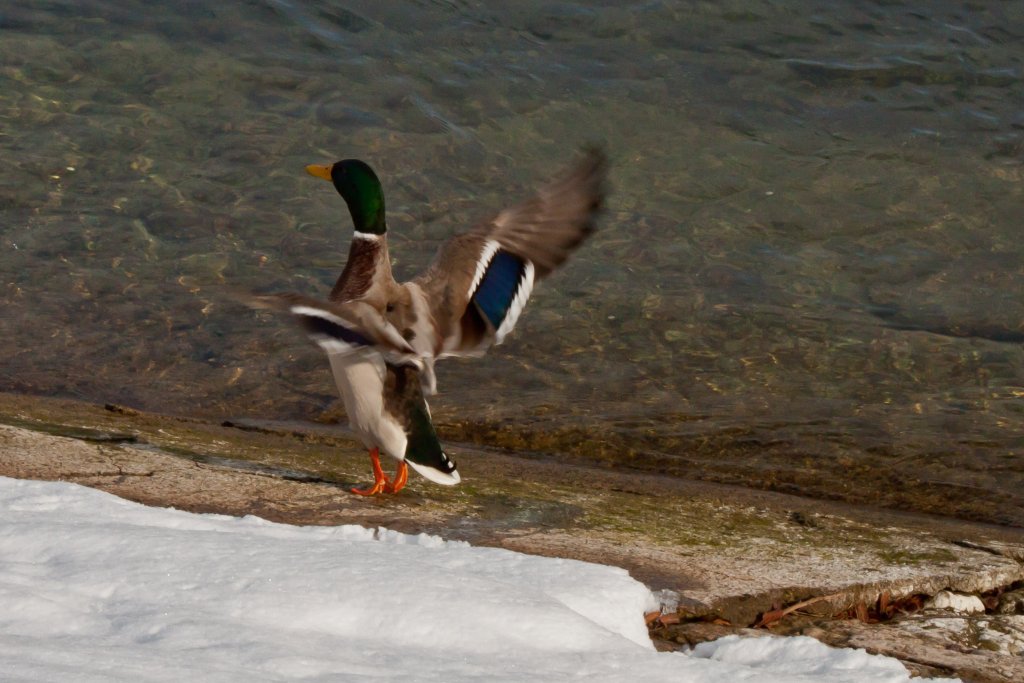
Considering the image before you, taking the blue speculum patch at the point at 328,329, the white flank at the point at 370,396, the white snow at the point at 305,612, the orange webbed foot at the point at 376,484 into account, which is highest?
the blue speculum patch at the point at 328,329

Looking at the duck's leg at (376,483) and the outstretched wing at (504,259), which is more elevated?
the outstretched wing at (504,259)

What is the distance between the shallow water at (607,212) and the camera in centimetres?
636

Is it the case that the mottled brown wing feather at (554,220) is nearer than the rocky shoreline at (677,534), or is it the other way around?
the rocky shoreline at (677,534)

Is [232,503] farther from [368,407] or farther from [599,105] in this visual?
[599,105]

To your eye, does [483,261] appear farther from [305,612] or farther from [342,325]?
[305,612]

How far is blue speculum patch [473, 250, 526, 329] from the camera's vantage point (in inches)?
187

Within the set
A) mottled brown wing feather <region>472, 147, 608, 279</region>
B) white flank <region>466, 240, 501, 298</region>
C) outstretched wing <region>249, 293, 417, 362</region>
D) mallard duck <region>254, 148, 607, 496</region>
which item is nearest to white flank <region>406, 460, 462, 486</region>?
mallard duck <region>254, 148, 607, 496</region>

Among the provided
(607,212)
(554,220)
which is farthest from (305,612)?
(607,212)

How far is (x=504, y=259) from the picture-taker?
4.84m

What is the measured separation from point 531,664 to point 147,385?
3.86 metres

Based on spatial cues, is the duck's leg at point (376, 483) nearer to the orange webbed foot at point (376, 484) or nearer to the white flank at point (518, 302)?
the orange webbed foot at point (376, 484)

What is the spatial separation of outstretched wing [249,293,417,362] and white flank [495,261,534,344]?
1.18 ft

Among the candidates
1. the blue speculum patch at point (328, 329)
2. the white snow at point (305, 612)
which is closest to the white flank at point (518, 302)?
the blue speculum patch at point (328, 329)

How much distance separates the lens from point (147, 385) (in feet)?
20.9
